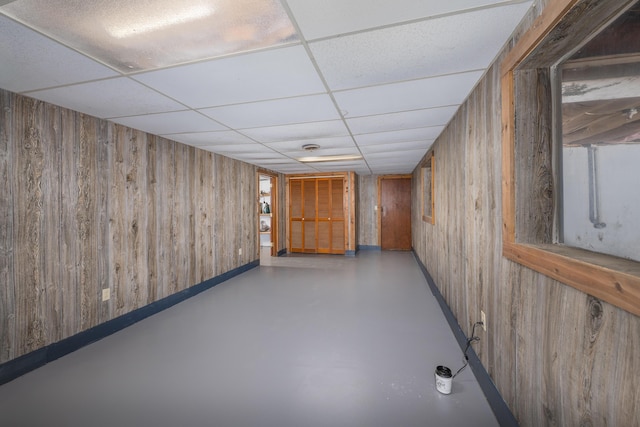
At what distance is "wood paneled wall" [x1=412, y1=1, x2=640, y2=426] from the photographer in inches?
30.4

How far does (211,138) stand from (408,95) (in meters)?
2.39

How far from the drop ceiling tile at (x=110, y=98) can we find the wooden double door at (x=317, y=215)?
187 inches

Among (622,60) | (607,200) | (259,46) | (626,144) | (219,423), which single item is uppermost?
(259,46)

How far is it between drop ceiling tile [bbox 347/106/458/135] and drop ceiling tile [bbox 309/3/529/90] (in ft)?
2.35

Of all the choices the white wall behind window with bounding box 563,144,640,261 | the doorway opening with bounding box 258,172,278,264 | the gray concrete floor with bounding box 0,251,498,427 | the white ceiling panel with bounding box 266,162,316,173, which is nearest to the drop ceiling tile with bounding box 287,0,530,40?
the white wall behind window with bounding box 563,144,640,261

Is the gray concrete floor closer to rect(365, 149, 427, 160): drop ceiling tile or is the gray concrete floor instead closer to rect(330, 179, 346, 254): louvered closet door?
rect(365, 149, 427, 160): drop ceiling tile

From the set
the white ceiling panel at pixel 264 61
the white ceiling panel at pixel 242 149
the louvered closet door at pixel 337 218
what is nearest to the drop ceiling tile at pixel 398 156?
the white ceiling panel at pixel 264 61

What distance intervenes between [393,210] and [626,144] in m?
5.64

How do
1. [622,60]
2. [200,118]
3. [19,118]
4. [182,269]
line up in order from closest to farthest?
[622,60]
[19,118]
[200,118]
[182,269]

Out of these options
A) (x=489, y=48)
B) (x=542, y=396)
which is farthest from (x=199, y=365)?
(x=489, y=48)

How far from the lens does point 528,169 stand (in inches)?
50.2

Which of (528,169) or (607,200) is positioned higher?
(528,169)

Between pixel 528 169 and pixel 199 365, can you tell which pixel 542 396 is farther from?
pixel 199 365

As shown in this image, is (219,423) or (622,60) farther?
(219,423)
